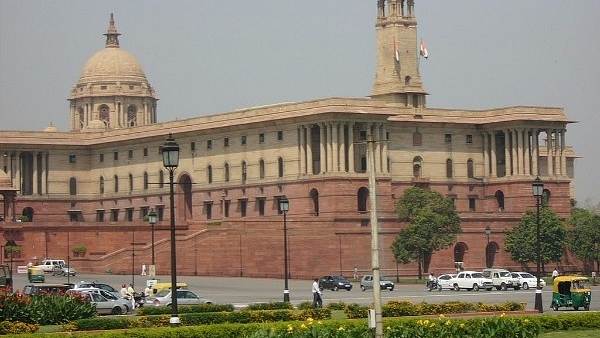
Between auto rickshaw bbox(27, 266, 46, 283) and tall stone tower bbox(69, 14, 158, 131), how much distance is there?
2571 inches

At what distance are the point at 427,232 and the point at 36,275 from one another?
1107 inches

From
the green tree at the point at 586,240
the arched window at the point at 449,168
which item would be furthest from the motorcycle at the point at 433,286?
the arched window at the point at 449,168

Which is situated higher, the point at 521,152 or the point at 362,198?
the point at 521,152

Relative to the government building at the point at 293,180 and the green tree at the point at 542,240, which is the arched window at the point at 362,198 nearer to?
the government building at the point at 293,180

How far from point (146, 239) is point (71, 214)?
26.2m

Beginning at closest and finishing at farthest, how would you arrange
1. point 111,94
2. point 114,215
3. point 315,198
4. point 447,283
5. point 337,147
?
1. point 447,283
2. point 337,147
3. point 315,198
4. point 114,215
5. point 111,94

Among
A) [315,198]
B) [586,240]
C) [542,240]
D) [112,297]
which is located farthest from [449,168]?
[112,297]

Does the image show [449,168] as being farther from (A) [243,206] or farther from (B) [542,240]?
(A) [243,206]

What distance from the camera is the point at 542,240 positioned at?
398 feet

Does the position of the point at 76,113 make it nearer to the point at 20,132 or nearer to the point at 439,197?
the point at 20,132

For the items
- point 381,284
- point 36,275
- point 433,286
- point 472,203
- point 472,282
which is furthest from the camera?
point 472,203

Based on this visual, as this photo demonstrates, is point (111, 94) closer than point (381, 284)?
No

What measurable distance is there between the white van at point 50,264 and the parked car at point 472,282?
3084 cm

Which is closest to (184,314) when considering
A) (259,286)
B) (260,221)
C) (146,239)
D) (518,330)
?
(518,330)
